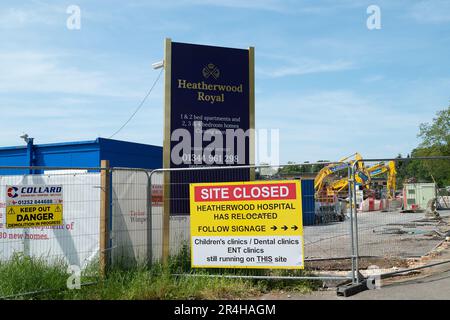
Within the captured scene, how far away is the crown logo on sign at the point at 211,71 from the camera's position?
32.8 ft

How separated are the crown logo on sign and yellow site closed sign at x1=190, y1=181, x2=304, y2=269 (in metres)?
2.62

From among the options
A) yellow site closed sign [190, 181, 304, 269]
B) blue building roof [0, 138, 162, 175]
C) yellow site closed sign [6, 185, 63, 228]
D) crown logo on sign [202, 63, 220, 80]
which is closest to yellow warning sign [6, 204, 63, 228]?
yellow site closed sign [6, 185, 63, 228]

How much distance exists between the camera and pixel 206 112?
993 centimetres

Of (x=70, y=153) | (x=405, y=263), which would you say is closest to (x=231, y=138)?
(x=405, y=263)

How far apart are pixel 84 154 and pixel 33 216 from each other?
Result: 17.0ft

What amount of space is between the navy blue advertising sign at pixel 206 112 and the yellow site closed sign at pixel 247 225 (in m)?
0.89

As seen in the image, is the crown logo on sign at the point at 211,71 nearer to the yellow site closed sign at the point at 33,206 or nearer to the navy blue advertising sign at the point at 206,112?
the navy blue advertising sign at the point at 206,112

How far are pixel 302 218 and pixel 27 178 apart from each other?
5921mm

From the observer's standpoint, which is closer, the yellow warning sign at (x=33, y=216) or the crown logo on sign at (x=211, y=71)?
the yellow warning sign at (x=33, y=216)

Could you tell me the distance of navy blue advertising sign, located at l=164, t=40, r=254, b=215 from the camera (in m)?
9.51

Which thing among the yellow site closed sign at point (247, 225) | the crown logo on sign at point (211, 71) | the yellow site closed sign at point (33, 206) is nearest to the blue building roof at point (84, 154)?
the crown logo on sign at point (211, 71)

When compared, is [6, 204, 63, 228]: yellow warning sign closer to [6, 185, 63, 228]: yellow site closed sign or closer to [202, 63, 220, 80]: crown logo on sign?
[6, 185, 63, 228]: yellow site closed sign

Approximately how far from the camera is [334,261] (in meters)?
11.0
